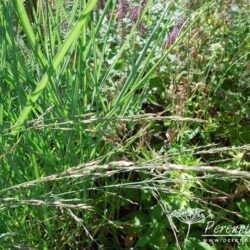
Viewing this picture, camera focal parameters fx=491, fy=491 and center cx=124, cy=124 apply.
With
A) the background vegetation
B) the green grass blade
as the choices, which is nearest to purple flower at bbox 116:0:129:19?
the background vegetation

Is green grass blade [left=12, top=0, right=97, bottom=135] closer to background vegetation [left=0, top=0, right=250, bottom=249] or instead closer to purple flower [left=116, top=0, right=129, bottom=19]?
background vegetation [left=0, top=0, right=250, bottom=249]

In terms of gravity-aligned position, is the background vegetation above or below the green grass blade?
below

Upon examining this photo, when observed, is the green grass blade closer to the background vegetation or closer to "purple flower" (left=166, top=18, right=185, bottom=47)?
the background vegetation

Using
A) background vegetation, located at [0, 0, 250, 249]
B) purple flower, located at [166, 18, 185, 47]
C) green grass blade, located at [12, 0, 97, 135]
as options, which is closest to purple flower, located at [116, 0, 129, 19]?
background vegetation, located at [0, 0, 250, 249]

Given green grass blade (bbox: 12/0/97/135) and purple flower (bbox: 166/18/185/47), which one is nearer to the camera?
green grass blade (bbox: 12/0/97/135)

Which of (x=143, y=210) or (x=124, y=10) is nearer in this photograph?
(x=143, y=210)

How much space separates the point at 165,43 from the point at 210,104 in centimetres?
27

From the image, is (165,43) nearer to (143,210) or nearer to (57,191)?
(143,210)

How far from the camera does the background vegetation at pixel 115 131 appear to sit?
33.1 inches

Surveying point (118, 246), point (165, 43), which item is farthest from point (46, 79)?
point (165, 43)

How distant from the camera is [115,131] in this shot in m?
1.20

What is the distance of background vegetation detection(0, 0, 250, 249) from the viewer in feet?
2.76

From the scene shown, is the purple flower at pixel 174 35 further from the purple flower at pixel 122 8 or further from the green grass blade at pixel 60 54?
the green grass blade at pixel 60 54

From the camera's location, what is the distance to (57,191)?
986 mm
